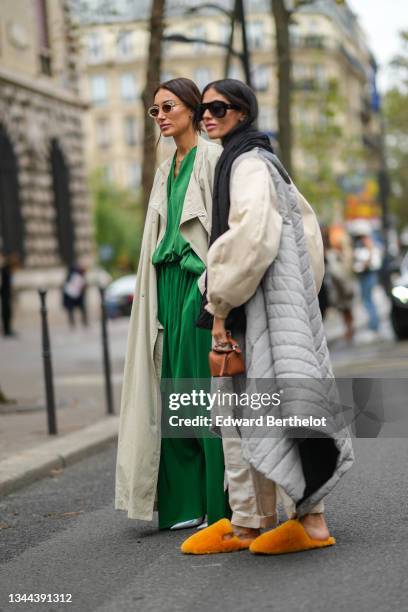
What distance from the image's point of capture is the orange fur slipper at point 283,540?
4984mm

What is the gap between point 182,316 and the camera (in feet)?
18.2

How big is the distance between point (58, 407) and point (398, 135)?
1864 inches

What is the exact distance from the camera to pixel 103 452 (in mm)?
9297

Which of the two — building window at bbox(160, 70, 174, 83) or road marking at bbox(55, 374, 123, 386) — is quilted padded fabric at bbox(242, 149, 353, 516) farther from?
road marking at bbox(55, 374, 123, 386)

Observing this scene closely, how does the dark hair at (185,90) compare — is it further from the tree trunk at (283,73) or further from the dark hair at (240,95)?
the tree trunk at (283,73)

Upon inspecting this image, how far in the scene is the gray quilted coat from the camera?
477 centimetres

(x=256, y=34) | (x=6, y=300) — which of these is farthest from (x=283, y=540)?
(x=256, y=34)

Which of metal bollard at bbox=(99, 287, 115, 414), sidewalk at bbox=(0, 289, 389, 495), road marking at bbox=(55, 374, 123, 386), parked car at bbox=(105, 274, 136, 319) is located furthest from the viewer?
parked car at bbox=(105, 274, 136, 319)

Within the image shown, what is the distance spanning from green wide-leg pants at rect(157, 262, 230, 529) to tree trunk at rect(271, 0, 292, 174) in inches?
578

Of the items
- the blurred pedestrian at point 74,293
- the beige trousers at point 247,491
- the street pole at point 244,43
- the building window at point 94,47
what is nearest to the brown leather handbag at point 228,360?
the beige trousers at point 247,491

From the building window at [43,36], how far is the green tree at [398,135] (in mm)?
9250

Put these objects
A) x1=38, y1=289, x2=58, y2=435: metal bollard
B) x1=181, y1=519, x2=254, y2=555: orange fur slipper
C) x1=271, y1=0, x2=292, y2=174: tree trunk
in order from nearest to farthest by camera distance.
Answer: x1=181, y1=519, x2=254, y2=555: orange fur slipper < x1=38, y1=289, x2=58, y2=435: metal bollard < x1=271, y1=0, x2=292, y2=174: tree trunk

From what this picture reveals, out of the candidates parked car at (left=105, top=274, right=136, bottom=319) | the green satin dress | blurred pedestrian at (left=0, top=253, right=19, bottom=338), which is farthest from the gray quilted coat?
parked car at (left=105, top=274, right=136, bottom=319)

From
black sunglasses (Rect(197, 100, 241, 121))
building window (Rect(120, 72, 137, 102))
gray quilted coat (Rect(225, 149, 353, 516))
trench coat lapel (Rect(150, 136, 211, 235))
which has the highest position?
building window (Rect(120, 72, 137, 102))
